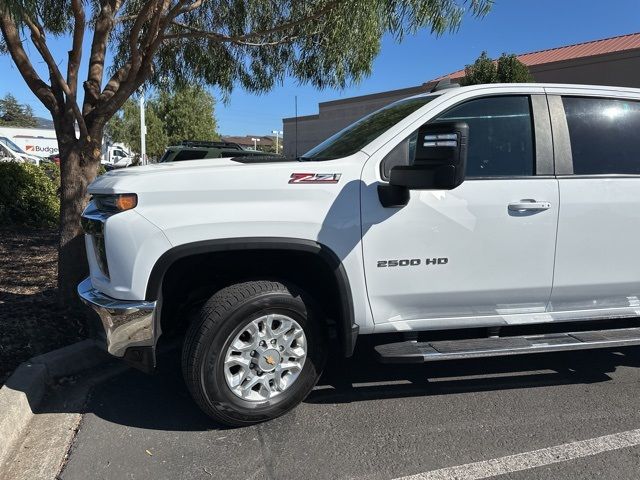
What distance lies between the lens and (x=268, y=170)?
3133 millimetres

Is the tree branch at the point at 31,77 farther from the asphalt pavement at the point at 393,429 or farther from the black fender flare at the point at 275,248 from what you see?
the black fender flare at the point at 275,248

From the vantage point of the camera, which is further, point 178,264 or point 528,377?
point 528,377

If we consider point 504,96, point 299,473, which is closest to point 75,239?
point 299,473

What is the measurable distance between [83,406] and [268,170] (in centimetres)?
204

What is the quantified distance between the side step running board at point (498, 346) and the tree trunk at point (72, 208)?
9.49ft

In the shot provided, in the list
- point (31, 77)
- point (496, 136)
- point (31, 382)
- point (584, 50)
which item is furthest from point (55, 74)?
point (584, 50)

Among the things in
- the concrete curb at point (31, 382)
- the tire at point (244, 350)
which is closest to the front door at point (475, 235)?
the tire at point (244, 350)

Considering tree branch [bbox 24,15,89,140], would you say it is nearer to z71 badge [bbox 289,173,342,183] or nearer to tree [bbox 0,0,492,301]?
tree [bbox 0,0,492,301]

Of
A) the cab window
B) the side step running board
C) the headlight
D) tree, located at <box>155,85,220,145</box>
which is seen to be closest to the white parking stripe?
the side step running board

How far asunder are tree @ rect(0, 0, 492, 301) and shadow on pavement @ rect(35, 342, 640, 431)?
54.5 inches

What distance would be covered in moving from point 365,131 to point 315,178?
86 centimetres

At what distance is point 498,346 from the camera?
11.5 feet

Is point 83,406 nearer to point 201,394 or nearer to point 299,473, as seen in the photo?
point 201,394

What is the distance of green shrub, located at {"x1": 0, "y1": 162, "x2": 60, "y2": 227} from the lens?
9398mm
